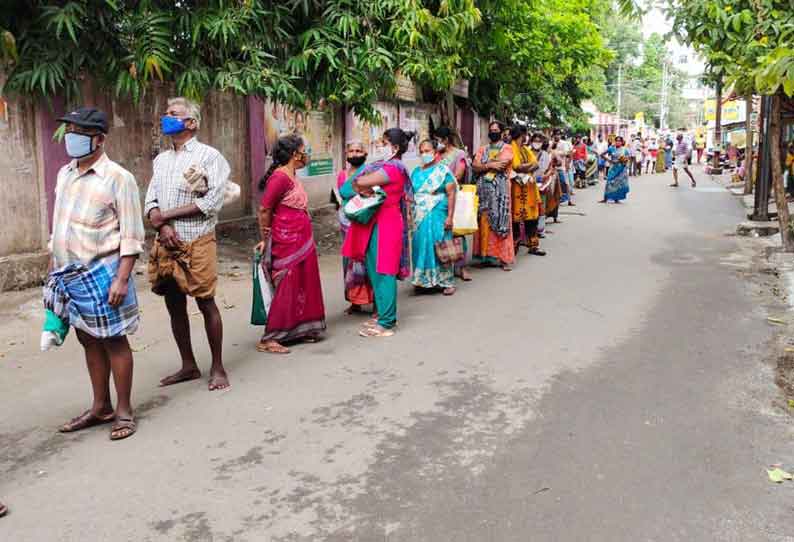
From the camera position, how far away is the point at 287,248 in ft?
19.7

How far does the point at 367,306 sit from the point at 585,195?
15633mm

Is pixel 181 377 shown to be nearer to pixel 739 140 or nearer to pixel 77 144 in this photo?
pixel 77 144

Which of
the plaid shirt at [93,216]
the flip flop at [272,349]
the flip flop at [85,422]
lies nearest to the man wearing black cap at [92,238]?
the plaid shirt at [93,216]

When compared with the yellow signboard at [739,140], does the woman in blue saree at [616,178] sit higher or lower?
lower

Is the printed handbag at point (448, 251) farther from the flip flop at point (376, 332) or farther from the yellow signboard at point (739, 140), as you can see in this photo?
the yellow signboard at point (739, 140)

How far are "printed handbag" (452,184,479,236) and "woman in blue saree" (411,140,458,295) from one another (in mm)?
142

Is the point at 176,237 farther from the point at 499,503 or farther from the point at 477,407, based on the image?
the point at 499,503

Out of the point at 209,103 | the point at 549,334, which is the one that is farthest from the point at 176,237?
the point at 209,103

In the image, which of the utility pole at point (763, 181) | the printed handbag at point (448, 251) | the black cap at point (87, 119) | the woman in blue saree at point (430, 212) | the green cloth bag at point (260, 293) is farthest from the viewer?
the utility pole at point (763, 181)

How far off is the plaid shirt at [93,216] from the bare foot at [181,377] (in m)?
1.36

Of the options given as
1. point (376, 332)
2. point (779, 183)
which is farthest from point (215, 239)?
point (779, 183)

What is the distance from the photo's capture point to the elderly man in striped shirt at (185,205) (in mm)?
4891

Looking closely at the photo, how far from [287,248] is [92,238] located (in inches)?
77.1

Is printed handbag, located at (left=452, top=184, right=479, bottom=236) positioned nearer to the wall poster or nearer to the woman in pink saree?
the woman in pink saree
